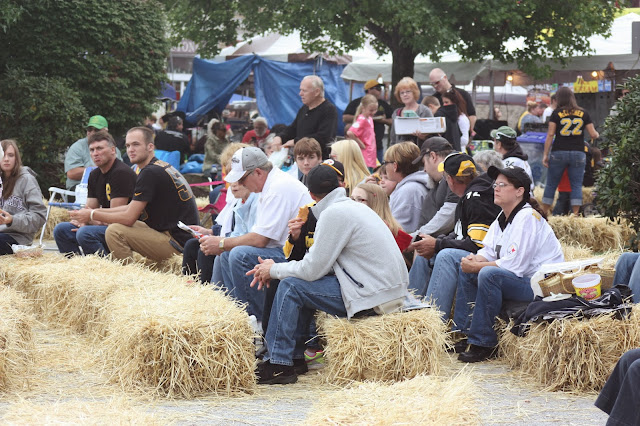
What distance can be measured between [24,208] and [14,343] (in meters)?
3.65

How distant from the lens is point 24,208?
901 cm

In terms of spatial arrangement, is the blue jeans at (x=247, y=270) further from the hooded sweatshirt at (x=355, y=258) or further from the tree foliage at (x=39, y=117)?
the tree foliage at (x=39, y=117)

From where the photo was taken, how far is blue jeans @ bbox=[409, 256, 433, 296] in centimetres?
713

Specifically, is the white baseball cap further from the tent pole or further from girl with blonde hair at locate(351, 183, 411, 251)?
the tent pole

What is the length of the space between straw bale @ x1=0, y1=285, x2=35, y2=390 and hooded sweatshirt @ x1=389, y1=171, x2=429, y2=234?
3.17m

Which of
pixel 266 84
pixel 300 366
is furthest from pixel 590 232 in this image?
pixel 266 84

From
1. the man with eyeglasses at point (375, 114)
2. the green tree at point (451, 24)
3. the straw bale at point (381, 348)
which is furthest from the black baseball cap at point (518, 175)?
the green tree at point (451, 24)

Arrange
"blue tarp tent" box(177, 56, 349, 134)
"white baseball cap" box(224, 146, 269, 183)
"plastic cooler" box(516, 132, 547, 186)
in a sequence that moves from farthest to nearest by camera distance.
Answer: "blue tarp tent" box(177, 56, 349, 134) → "plastic cooler" box(516, 132, 547, 186) → "white baseball cap" box(224, 146, 269, 183)

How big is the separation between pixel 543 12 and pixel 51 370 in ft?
46.0

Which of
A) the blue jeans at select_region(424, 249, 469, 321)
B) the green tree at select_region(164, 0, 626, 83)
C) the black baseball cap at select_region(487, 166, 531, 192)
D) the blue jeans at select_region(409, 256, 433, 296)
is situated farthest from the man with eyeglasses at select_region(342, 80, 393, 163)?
the black baseball cap at select_region(487, 166, 531, 192)

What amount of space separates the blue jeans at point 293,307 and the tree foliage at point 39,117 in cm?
951

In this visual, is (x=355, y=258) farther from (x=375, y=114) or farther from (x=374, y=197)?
(x=375, y=114)

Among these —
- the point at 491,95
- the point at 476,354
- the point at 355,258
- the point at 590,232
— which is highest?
the point at 491,95

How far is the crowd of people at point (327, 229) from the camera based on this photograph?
18.6ft
